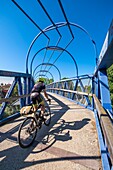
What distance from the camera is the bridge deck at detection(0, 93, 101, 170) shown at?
224 cm

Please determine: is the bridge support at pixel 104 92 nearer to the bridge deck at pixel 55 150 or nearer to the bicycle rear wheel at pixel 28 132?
the bridge deck at pixel 55 150

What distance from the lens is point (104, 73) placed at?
3779 millimetres

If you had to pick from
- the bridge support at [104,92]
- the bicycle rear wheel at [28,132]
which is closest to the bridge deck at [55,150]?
the bicycle rear wheel at [28,132]

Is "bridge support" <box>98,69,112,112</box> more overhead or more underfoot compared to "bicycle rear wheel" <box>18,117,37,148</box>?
more overhead

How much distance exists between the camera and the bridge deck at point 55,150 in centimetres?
224

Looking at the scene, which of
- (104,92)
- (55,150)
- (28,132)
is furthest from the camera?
(104,92)

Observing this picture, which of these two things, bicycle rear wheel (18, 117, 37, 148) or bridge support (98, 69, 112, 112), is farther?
bridge support (98, 69, 112, 112)

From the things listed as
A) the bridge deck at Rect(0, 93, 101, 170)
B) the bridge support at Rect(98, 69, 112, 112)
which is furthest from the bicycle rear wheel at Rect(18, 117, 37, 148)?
the bridge support at Rect(98, 69, 112, 112)

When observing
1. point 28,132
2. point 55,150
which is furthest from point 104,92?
point 28,132

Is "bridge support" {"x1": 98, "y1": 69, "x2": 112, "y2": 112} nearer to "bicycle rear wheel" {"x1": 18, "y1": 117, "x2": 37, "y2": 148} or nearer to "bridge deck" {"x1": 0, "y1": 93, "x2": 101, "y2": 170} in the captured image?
"bridge deck" {"x1": 0, "y1": 93, "x2": 101, "y2": 170}

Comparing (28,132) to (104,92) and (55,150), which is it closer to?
(55,150)

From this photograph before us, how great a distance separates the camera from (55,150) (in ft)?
8.82

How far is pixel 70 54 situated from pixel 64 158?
10179mm

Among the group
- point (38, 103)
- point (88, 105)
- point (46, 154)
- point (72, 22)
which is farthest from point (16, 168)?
point (72, 22)
